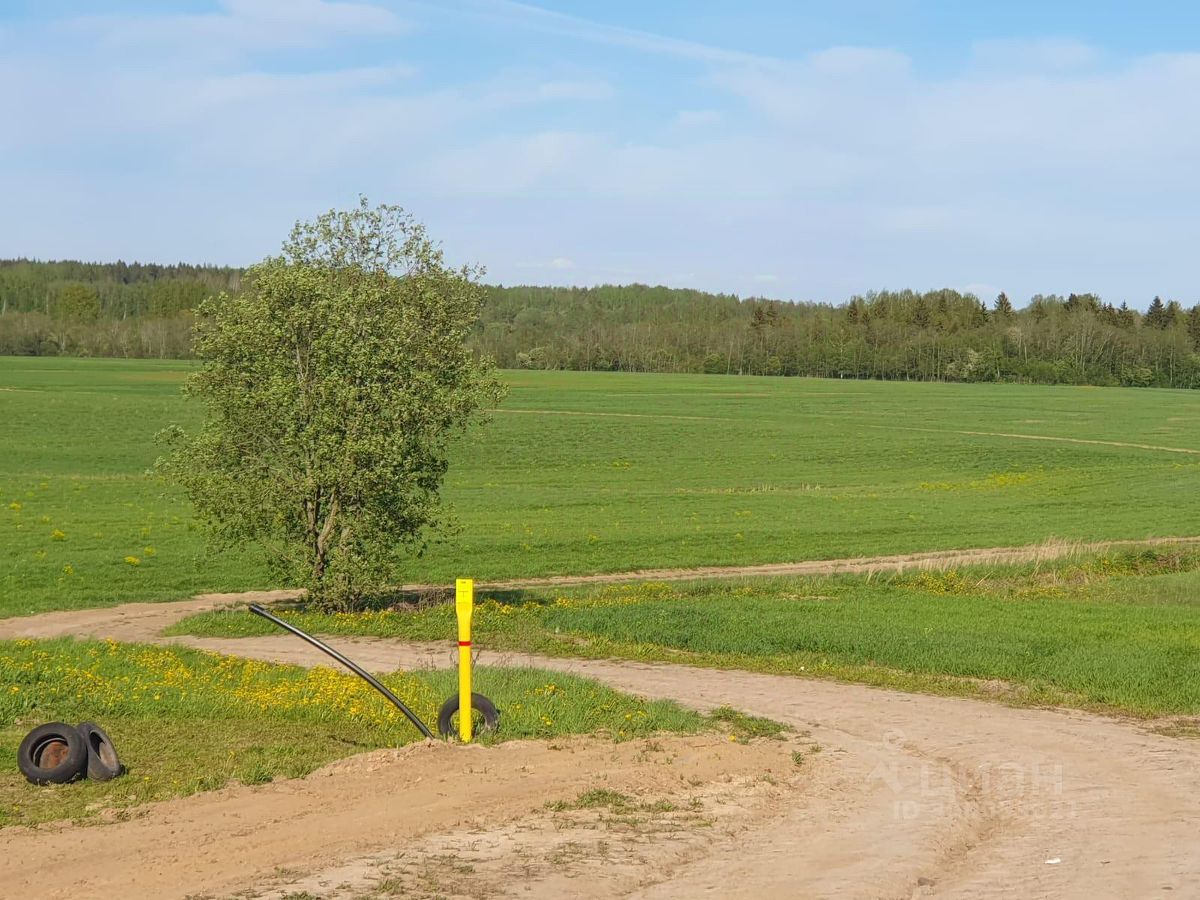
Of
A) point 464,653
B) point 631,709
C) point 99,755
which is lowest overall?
point 631,709

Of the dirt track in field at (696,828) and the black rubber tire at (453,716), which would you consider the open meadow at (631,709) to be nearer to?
the dirt track in field at (696,828)

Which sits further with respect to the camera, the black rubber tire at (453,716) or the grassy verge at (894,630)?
the grassy verge at (894,630)

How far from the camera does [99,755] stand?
38.4 feet

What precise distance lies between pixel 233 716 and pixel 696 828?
653 centimetres

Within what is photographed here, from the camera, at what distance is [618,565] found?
37.6 metres

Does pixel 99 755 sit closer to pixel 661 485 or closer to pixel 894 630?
pixel 894 630

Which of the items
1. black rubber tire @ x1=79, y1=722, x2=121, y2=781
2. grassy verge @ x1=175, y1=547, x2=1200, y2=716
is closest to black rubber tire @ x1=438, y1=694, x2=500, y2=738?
black rubber tire @ x1=79, y1=722, x2=121, y2=781

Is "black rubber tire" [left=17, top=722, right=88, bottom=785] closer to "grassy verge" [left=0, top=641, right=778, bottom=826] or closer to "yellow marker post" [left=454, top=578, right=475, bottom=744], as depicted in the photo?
"grassy verge" [left=0, top=641, right=778, bottom=826]

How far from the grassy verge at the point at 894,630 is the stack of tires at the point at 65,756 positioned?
1084 cm

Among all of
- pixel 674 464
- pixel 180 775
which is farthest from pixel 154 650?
pixel 674 464

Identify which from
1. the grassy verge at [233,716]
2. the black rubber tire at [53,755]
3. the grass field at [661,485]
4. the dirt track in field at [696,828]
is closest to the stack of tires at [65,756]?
the black rubber tire at [53,755]

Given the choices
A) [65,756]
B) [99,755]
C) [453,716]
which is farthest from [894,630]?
[65,756]

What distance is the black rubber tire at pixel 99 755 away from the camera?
1143 centimetres

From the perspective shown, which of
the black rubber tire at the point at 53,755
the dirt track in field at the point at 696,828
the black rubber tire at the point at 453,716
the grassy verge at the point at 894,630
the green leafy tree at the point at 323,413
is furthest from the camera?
the green leafy tree at the point at 323,413
